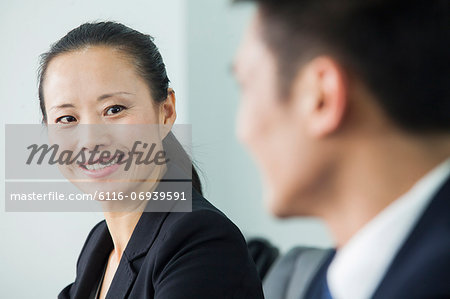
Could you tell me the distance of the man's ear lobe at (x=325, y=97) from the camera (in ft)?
1.77

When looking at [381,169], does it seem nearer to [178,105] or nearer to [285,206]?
[285,206]

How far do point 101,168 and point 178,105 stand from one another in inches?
61.8

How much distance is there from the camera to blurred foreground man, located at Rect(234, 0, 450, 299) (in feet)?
1.77

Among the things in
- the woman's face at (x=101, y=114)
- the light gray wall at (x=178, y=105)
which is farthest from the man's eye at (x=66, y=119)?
the light gray wall at (x=178, y=105)

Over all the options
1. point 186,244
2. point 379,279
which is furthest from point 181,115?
point 379,279

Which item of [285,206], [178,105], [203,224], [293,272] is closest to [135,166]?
[203,224]

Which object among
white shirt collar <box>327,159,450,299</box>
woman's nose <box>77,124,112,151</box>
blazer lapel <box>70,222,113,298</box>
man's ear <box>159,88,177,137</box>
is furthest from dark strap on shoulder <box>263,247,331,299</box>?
white shirt collar <box>327,159,450,299</box>

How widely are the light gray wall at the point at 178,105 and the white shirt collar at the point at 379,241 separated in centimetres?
186

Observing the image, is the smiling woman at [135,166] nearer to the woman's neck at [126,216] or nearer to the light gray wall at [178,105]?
the woman's neck at [126,216]

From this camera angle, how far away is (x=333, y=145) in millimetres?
552

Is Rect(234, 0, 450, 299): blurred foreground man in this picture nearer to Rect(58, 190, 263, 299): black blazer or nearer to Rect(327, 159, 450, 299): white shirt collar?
Rect(327, 159, 450, 299): white shirt collar

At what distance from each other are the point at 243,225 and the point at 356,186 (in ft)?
7.91

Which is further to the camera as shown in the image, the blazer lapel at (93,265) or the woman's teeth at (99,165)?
the blazer lapel at (93,265)

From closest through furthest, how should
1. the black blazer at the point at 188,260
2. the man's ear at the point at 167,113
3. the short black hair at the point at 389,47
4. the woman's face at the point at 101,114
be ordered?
the short black hair at the point at 389,47
the black blazer at the point at 188,260
the woman's face at the point at 101,114
the man's ear at the point at 167,113
